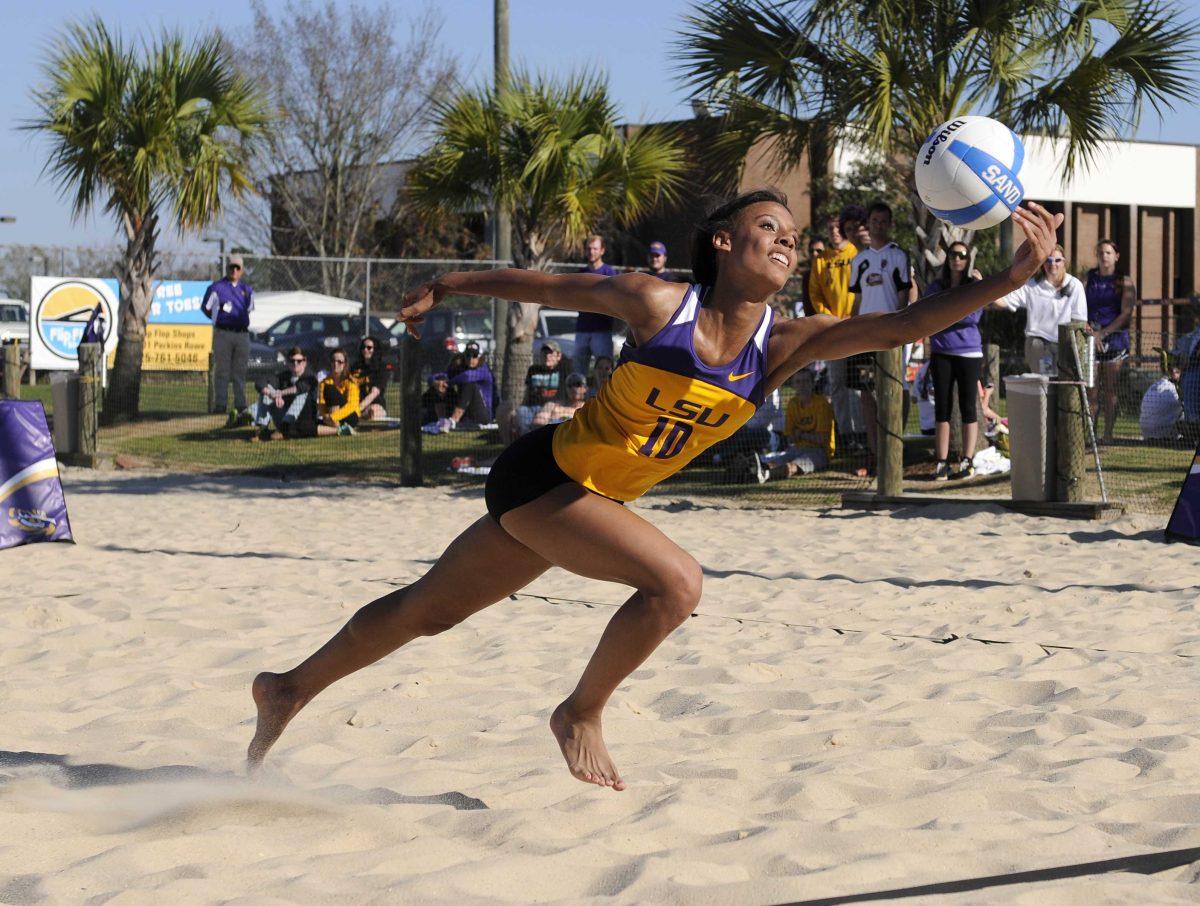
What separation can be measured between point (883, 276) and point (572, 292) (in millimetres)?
7096

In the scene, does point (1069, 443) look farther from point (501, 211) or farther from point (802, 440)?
point (501, 211)

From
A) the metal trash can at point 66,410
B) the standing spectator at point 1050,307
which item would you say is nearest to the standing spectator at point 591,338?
the standing spectator at point 1050,307

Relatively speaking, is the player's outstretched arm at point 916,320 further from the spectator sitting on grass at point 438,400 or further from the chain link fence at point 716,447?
the spectator sitting on grass at point 438,400

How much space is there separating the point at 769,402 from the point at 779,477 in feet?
2.66

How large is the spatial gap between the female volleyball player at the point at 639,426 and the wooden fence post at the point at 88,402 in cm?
1074

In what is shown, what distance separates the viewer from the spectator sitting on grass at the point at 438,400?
13836 mm

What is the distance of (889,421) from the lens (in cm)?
986

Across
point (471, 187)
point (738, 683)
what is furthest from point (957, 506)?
point (471, 187)

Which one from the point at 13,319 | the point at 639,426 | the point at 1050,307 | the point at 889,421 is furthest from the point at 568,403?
the point at 13,319

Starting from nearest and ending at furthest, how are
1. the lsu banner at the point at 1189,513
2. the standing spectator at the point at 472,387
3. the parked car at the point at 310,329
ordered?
the lsu banner at the point at 1189,513 → the standing spectator at the point at 472,387 → the parked car at the point at 310,329

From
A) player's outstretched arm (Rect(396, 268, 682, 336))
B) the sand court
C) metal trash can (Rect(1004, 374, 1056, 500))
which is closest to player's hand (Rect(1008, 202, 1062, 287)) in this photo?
player's outstretched arm (Rect(396, 268, 682, 336))

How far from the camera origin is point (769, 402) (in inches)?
455

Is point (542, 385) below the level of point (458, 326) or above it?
below

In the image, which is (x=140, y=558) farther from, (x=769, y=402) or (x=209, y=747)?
(x=769, y=402)
